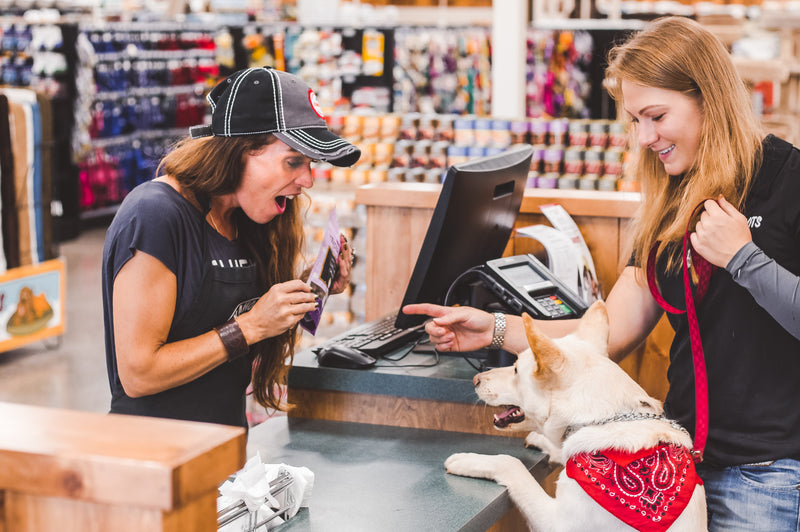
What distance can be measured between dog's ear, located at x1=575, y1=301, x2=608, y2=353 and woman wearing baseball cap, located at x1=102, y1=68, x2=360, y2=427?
679mm

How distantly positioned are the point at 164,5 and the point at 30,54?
11.7 feet

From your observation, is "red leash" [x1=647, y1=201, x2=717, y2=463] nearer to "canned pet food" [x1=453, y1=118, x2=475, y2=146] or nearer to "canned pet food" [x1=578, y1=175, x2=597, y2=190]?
"canned pet food" [x1=578, y1=175, x2=597, y2=190]

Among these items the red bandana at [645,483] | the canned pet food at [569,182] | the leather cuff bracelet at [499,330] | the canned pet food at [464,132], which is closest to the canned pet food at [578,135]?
the canned pet food at [569,182]

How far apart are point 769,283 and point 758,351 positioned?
0.74 feet

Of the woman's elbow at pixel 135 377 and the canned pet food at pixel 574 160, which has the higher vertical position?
the canned pet food at pixel 574 160

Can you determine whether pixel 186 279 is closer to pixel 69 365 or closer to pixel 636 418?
pixel 636 418

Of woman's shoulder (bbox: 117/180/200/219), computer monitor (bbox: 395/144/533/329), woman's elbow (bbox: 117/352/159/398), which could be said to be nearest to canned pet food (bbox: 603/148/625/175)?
computer monitor (bbox: 395/144/533/329)

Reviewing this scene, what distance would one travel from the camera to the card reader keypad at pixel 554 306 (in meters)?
2.52

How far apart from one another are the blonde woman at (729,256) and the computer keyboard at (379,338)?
Answer: 0.86m

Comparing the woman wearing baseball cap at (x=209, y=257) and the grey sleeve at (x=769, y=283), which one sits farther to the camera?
the woman wearing baseball cap at (x=209, y=257)

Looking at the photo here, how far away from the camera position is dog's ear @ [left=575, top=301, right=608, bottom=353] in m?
2.20

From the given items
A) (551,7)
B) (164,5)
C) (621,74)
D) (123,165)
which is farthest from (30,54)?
(621,74)

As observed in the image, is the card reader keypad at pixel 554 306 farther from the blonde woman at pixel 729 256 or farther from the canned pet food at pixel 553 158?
the canned pet food at pixel 553 158

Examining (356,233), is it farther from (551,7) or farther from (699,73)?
(551,7)
